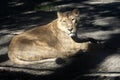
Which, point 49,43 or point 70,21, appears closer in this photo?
point 70,21

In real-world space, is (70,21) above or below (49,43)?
above

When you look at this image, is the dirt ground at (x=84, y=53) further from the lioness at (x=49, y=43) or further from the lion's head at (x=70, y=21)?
the lion's head at (x=70, y=21)

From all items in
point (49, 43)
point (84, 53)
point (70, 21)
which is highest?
point (70, 21)

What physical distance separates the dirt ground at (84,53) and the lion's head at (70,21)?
0.53m

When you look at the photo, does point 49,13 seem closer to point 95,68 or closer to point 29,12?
point 29,12

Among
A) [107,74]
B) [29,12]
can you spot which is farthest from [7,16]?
[107,74]

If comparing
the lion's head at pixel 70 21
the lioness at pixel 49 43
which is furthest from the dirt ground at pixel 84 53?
the lion's head at pixel 70 21

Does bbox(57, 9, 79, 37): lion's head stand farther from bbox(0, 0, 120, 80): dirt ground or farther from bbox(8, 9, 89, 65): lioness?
bbox(0, 0, 120, 80): dirt ground

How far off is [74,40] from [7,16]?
5237 mm

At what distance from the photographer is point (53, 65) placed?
7336 millimetres

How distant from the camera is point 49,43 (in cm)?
777

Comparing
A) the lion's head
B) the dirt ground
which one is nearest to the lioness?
the lion's head

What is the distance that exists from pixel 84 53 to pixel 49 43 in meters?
0.74

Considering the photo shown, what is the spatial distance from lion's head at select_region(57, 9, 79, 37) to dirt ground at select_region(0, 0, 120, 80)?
535 millimetres
